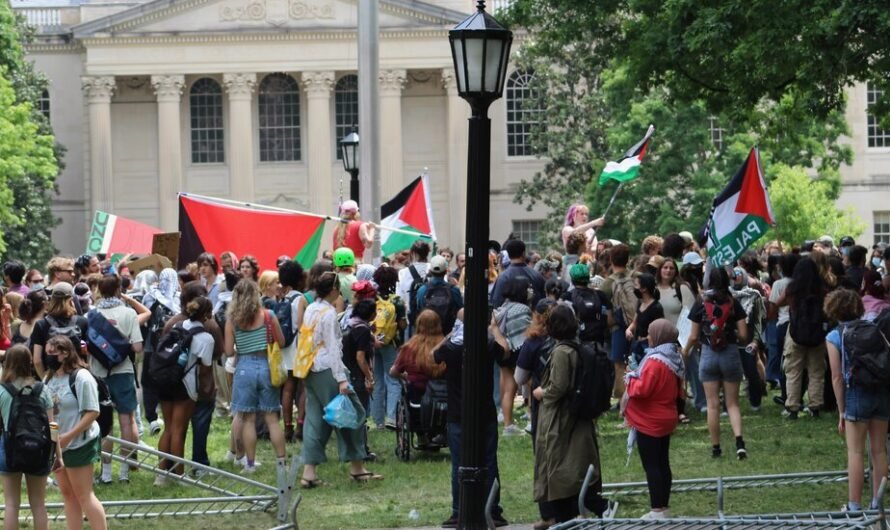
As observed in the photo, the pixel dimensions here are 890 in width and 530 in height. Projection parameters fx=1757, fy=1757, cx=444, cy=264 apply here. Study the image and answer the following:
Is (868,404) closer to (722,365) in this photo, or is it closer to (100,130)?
(722,365)

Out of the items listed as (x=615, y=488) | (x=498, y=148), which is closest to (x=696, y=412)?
(x=615, y=488)

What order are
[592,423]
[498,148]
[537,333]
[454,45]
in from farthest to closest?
[498,148], [537,333], [592,423], [454,45]

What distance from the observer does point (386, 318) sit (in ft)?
59.3

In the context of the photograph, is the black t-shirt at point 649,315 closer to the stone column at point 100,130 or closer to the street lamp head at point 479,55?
the street lamp head at point 479,55

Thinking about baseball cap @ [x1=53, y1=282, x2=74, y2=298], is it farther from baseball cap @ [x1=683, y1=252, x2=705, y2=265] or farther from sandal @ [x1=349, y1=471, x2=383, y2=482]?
baseball cap @ [x1=683, y1=252, x2=705, y2=265]

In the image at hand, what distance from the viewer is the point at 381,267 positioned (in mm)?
18062

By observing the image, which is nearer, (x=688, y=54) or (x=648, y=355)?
(x=648, y=355)

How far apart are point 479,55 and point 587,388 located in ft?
8.06

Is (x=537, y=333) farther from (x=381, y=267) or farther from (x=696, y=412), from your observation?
(x=696, y=412)

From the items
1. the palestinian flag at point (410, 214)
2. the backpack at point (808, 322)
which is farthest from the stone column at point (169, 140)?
the backpack at point (808, 322)

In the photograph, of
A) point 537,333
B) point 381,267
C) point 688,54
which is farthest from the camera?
point 688,54

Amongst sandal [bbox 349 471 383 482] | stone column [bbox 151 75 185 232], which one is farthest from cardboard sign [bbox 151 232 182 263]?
stone column [bbox 151 75 185 232]

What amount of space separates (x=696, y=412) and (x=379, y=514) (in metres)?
6.74

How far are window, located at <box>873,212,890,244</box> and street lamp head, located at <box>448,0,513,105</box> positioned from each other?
2118 inches
